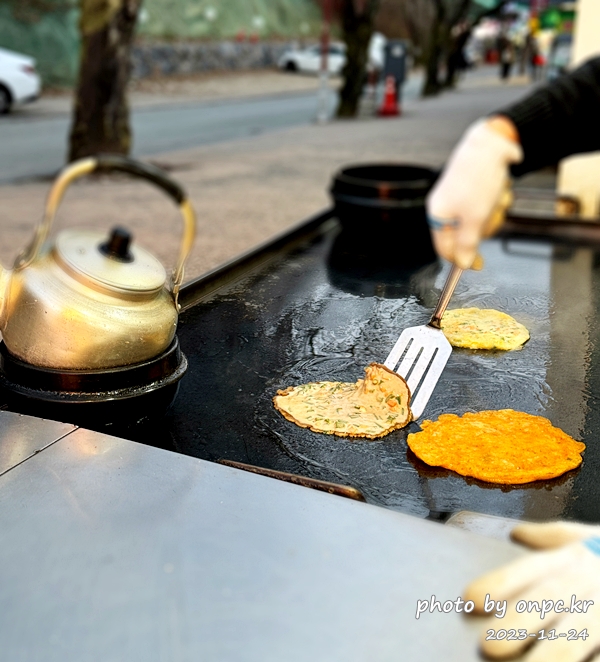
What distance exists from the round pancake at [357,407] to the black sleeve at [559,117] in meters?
0.87

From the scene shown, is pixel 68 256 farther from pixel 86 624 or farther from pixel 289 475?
pixel 86 624

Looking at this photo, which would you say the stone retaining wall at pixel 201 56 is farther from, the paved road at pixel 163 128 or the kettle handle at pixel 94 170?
the kettle handle at pixel 94 170

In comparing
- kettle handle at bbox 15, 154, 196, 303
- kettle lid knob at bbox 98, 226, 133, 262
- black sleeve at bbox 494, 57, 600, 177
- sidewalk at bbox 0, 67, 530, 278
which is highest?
black sleeve at bbox 494, 57, 600, 177

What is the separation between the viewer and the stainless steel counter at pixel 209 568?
1.22 meters

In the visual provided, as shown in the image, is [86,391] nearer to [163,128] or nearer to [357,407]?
[357,407]

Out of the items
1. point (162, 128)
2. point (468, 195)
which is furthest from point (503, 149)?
point (162, 128)

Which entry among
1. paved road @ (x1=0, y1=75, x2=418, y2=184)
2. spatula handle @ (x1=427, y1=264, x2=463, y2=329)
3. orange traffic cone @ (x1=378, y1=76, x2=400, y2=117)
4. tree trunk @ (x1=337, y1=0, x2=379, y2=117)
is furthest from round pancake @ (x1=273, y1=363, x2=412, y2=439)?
orange traffic cone @ (x1=378, y1=76, x2=400, y2=117)

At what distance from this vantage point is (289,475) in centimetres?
179

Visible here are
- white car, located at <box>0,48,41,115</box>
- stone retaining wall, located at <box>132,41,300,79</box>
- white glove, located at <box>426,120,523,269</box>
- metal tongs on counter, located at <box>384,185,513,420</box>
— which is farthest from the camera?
stone retaining wall, located at <box>132,41,300,79</box>

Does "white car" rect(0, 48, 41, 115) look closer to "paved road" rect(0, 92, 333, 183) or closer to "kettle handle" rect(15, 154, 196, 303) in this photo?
"paved road" rect(0, 92, 333, 183)

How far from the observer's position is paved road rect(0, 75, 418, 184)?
11.0 metres

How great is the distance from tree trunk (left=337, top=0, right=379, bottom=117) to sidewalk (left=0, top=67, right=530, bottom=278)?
8.49ft

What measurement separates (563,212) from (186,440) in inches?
189

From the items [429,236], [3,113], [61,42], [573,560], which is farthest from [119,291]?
[61,42]
